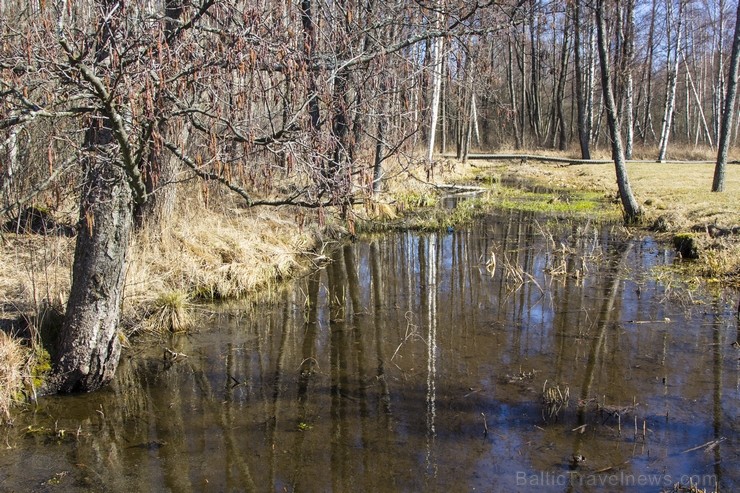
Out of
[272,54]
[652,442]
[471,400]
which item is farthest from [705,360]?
[272,54]

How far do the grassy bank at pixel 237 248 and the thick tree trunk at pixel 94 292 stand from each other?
33 cm

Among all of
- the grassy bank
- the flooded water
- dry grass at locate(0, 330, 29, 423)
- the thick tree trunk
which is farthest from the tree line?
the flooded water

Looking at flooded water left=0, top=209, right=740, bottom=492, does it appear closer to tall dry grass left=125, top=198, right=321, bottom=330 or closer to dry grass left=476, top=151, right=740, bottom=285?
tall dry grass left=125, top=198, right=321, bottom=330

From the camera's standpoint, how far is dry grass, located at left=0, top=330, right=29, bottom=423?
541cm

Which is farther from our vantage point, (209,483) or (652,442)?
(652,442)

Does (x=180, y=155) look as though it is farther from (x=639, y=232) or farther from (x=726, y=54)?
(x=726, y=54)

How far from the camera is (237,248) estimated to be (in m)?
10.3

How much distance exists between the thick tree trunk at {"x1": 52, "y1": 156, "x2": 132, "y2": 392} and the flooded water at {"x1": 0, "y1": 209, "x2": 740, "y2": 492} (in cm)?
28

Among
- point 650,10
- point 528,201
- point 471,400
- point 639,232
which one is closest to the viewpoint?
point 471,400

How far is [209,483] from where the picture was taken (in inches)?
183

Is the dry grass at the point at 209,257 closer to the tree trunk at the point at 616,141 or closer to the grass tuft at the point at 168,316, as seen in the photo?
the grass tuft at the point at 168,316

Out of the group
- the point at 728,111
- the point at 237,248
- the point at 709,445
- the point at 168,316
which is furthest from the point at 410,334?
the point at 728,111

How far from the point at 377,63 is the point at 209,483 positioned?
16.5ft

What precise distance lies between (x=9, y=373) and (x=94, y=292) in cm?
96
